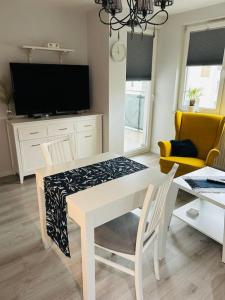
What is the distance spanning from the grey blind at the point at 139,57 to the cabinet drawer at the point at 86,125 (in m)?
1.00

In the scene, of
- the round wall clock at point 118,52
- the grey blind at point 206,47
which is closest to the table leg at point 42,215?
the round wall clock at point 118,52

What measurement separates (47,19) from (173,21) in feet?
6.65

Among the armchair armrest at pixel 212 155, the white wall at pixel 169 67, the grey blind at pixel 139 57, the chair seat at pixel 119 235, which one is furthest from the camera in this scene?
the grey blind at pixel 139 57

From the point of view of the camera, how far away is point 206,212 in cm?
231

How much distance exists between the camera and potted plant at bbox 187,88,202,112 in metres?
3.60

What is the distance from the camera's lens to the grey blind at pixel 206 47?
329 cm

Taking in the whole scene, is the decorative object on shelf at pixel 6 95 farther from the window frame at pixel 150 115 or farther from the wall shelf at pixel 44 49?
the window frame at pixel 150 115

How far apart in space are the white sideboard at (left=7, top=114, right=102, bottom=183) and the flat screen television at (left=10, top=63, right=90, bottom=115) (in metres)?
0.21

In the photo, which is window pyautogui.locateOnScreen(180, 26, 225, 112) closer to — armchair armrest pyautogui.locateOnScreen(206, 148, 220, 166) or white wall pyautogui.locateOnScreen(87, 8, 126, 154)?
armchair armrest pyautogui.locateOnScreen(206, 148, 220, 166)

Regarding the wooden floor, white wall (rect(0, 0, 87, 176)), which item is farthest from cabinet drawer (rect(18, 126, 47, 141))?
the wooden floor

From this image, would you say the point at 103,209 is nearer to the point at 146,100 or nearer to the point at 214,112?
the point at 214,112

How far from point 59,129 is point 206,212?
226cm

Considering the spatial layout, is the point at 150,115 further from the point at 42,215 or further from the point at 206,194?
the point at 42,215

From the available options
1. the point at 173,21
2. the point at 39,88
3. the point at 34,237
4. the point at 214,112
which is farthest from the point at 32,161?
the point at 173,21
